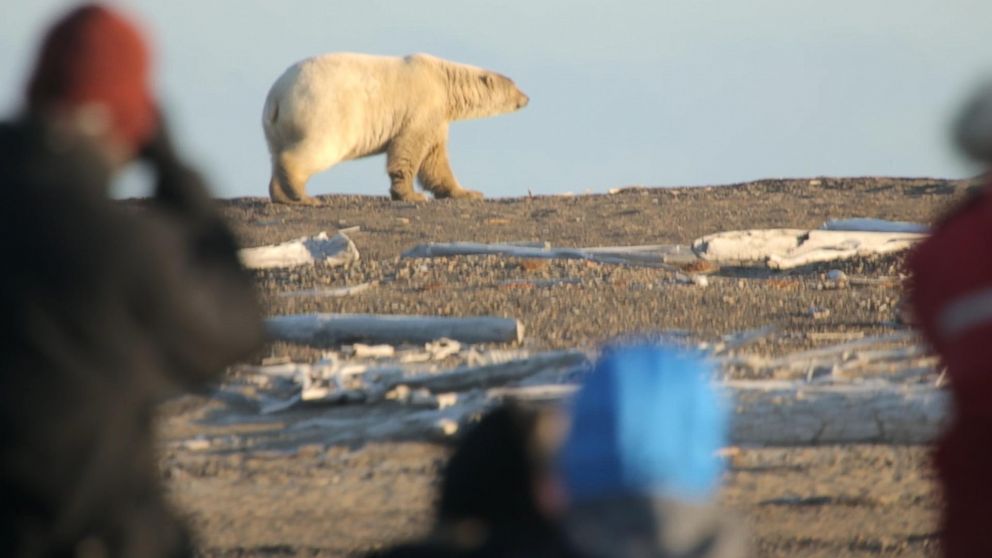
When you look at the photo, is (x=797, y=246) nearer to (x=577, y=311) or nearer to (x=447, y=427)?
(x=577, y=311)

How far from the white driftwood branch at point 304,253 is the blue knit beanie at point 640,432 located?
32.3ft

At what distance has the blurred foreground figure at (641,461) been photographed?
2051 millimetres

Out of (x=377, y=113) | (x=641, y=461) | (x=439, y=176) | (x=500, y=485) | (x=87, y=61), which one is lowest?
(x=439, y=176)

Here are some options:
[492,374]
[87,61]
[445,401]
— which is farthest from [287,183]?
[87,61]

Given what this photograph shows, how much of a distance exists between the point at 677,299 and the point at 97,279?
7932mm

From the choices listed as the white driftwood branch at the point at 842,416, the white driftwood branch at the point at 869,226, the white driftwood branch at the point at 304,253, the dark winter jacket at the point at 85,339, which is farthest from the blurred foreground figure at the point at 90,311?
the white driftwood branch at the point at 869,226

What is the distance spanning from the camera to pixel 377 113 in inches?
786

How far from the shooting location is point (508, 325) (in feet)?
28.3

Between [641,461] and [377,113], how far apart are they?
59.5 feet

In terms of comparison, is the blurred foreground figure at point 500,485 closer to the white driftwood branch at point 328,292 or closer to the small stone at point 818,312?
the small stone at point 818,312

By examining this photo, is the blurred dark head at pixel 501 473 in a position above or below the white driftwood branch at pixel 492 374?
above

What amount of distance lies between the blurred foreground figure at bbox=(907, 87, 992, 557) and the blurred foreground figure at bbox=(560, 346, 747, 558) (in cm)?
70

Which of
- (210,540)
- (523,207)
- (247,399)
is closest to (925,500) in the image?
(210,540)

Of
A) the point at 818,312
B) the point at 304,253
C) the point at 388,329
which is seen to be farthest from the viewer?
the point at 304,253
